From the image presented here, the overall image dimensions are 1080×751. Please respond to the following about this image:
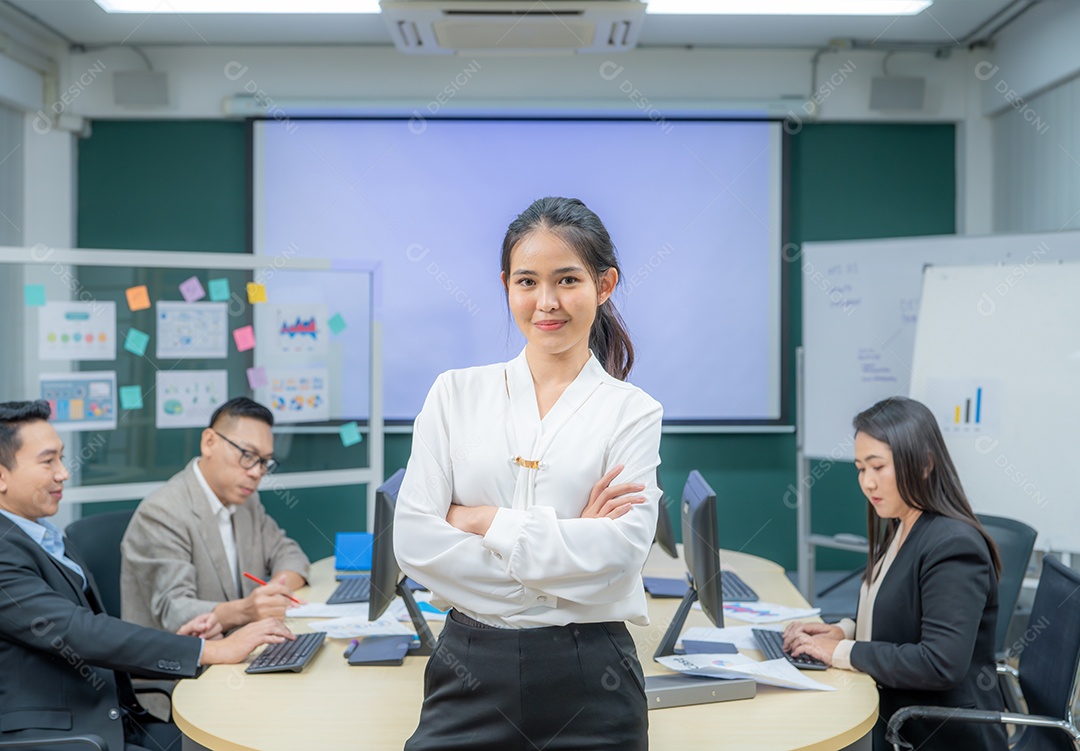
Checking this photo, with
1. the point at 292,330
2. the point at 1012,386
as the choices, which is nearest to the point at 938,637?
the point at 1012,386

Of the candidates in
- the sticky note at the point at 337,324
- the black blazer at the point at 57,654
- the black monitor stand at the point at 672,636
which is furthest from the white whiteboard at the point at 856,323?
the black blazer at the point at 57,654

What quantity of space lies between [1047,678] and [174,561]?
2.17m

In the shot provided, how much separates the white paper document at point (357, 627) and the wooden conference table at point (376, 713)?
13 centimetres

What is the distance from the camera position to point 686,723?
1716 mm

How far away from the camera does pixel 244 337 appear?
12.0 ft

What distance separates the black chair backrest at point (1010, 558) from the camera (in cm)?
261

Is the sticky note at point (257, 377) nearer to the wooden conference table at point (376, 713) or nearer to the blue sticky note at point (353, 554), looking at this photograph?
the blue sticky note at point (353, 554)

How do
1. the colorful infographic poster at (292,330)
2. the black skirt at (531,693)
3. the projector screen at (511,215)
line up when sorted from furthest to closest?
the projector screen at (511,215) < the colorful infographic poster at (292,330) < the black skirt at (531,693)

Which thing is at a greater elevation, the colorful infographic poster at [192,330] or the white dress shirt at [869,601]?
the colorful infographic poster at [192,330]

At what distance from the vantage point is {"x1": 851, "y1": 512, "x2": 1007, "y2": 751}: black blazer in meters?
1.91

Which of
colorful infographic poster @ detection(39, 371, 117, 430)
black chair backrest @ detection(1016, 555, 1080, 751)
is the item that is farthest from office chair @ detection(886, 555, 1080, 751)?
colorful infographic poster @ detection(39, 371, 117, 430)

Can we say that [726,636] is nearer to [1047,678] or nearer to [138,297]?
[1047,678]

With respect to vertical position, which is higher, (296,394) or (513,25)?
(513,25)

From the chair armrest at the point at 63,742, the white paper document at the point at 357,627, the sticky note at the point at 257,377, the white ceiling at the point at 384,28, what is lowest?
the chair armrest at the point at 63,742
